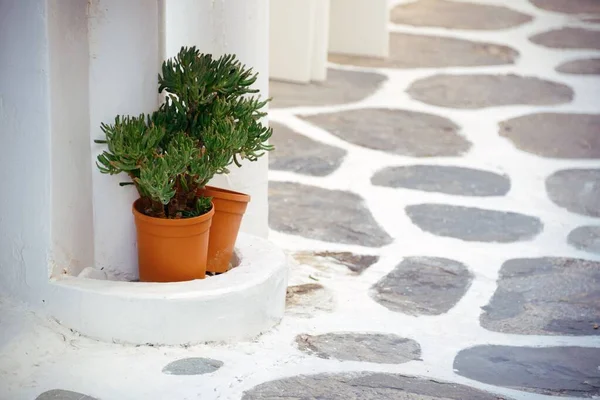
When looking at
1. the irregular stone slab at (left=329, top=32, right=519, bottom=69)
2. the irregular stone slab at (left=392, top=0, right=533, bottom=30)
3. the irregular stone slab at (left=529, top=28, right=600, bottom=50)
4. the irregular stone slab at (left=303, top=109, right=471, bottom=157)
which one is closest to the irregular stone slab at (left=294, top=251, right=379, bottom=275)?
the irregular stone slab at (left=303, top=109, right=471, bottom=157)

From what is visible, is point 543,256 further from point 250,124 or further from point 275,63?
point 275,63

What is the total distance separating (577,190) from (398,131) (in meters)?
1.08

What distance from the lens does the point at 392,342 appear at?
10.3ft

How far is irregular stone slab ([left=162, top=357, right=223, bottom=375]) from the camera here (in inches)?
109

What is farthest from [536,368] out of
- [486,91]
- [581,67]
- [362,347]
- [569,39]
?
[569,39]

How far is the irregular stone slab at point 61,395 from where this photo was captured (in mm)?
2588

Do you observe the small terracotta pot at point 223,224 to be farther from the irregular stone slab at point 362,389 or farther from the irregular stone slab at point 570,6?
the irregular stone slab at point 570,6

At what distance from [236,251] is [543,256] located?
1379 millimetres

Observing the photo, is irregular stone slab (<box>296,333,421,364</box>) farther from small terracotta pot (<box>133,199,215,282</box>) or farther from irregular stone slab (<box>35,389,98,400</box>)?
irregular stone slab (<box>35,389,98,400</box>)

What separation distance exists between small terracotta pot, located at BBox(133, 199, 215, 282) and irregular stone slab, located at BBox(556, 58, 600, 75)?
3868mm

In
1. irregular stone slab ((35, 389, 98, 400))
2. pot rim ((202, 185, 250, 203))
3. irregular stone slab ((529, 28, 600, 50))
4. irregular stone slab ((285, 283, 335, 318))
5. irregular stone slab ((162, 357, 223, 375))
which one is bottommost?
irregular stone slab ((35, 389, 98, 400))

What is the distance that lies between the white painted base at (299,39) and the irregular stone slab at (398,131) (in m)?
0.58

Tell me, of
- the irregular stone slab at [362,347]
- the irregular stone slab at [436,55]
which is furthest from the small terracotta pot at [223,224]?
the irregular stone slab at [436,55]

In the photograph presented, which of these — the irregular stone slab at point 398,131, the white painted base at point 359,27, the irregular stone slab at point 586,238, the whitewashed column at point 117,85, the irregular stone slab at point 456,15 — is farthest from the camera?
the irregular stone slab at point 456,15
